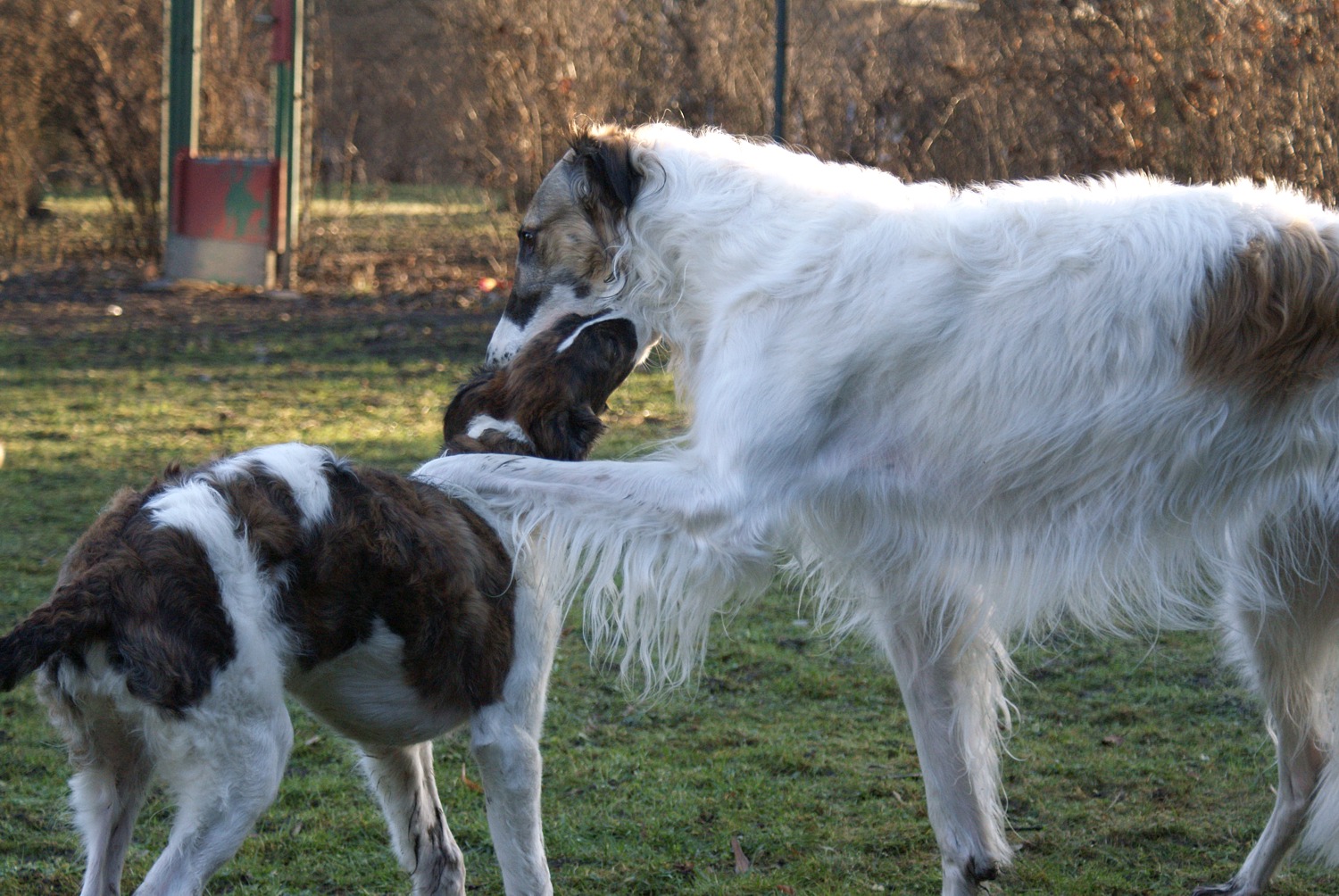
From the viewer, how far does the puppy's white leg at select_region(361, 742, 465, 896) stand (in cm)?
320

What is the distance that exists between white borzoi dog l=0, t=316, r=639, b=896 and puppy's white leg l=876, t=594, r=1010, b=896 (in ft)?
3.06

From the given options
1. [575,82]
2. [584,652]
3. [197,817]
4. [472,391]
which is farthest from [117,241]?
[197,817]

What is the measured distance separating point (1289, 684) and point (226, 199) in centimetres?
1096

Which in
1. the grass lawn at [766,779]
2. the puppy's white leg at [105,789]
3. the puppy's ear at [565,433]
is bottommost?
the grass lawn at [766,779]

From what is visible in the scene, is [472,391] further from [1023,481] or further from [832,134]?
[832,134]

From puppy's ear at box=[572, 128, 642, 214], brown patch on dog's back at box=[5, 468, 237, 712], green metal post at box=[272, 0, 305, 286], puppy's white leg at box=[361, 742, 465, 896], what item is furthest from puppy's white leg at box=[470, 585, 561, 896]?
green metal post at box=[272, 0, 305, 286]

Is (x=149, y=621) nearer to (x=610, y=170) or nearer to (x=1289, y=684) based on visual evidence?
(x=610, y=170)

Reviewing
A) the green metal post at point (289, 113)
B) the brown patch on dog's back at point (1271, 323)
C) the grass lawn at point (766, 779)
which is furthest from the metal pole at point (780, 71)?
the brown patch on dog's back at point (1271, 323)

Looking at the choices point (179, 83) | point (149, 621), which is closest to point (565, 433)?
point (149, 621)

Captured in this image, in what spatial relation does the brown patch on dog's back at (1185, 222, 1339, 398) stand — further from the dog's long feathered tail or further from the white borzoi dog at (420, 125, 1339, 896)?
the dog's long feathered tail

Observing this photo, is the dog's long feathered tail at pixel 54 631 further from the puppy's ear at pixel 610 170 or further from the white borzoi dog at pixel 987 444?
the puppy's ear at pixel 610 170

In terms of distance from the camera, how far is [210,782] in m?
2.60

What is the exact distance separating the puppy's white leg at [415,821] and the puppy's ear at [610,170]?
1.46m

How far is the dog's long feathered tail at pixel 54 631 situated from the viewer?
2.50 metres
